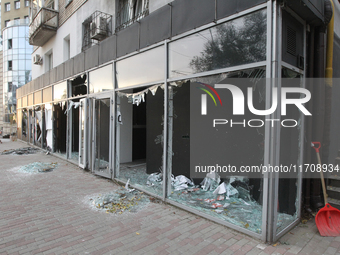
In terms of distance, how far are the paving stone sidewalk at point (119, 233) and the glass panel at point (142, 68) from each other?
2.71 meters

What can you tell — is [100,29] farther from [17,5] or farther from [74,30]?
[17,5]

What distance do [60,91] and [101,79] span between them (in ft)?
13.7

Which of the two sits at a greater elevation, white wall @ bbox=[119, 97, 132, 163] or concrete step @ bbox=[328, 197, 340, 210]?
white wall @ bbox=[119, 97, 132, 163]

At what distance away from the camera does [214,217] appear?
12.1 ft

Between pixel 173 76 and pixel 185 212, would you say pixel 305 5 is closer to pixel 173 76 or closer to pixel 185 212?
pixel 173 76

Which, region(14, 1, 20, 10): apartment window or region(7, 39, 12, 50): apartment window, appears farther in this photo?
region(14, 1, 20, 10): apartment window

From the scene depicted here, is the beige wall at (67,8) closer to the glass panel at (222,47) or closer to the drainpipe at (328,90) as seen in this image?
the glass panel at (222,47)

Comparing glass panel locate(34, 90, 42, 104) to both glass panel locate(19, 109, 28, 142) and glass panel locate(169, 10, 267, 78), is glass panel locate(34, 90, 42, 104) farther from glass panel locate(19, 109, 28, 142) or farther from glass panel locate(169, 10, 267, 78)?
glass panel locate(169, 10, 267, 78)

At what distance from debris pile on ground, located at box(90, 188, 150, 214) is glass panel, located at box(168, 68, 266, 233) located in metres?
0.66

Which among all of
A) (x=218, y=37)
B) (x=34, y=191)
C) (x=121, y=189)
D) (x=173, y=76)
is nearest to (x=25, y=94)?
(x=34, y=191)

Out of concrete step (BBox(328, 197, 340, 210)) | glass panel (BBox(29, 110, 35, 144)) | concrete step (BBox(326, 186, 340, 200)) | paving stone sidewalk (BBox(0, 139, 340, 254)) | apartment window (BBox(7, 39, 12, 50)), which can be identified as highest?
apartment window (BBox(7, 39, 12, 50))

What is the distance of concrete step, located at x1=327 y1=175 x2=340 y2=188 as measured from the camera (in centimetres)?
429

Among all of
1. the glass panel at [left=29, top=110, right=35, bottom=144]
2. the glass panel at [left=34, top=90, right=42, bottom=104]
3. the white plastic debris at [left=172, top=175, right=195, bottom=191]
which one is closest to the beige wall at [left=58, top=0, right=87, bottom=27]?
the glass panel at [left=34, top=90, right=42, bottom=104]

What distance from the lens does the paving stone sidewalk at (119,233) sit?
2918mm
